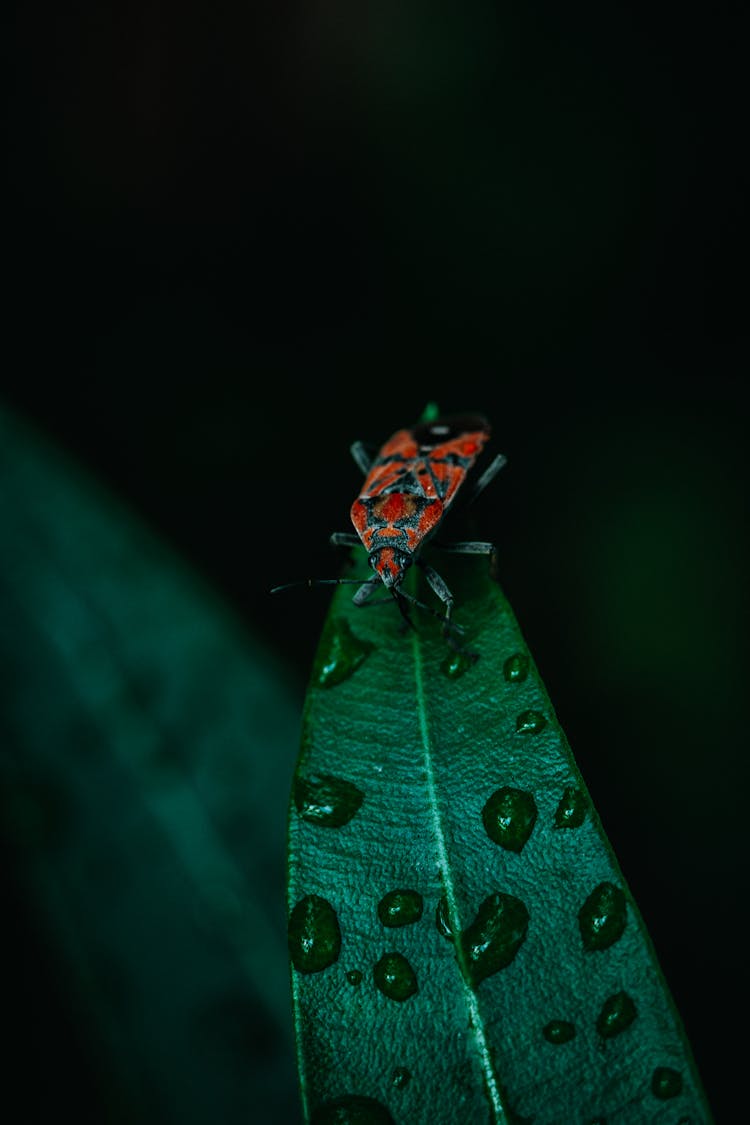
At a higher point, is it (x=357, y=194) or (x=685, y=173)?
(x=357, y=194)

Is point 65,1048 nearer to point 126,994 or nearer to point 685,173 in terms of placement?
point 126,994

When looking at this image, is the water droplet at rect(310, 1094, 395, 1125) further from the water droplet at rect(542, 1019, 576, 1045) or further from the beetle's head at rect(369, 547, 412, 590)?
the beetle's head at rect(369, 547, 412, 590)

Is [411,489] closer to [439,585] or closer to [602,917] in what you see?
[439,585]

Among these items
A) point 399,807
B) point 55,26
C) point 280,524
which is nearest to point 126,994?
point 399,807

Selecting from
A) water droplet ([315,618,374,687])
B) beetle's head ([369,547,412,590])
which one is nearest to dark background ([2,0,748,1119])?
beetle's head ([369,547,412,590])

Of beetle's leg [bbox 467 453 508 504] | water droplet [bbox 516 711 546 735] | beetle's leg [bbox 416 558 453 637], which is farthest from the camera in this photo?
beetle's leg [bbox 467 453 508 504]

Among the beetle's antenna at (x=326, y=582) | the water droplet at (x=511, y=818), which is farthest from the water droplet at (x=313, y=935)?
the beetle's antenna at (x=326, y=582)

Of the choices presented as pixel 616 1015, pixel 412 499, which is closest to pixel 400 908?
pixel 616 1015
